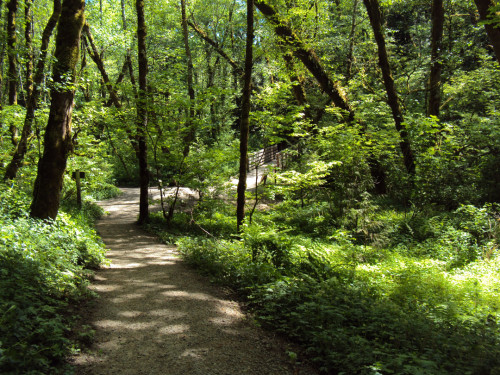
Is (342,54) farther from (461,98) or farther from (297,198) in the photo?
(297,198)

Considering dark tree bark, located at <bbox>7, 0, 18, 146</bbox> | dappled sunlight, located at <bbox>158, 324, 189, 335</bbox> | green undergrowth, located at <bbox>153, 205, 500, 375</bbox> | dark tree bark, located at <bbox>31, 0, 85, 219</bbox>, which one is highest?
dark tree bark, located at <bbox>7, 0, 18, 146</bbox>

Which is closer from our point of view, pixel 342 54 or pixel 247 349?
pixel 247 349

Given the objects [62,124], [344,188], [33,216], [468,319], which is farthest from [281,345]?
[344,188]

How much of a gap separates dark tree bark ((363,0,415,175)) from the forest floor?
9.64 metres

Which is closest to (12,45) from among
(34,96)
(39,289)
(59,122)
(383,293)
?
(34,96)

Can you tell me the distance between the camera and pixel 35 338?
309 cm

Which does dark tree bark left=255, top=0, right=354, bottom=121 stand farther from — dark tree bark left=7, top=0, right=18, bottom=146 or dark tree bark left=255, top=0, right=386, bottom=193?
dark tree bark left=7, top=0, right=18, bottom=146

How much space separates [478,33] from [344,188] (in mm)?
11830

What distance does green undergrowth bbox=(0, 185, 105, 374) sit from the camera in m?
2.83

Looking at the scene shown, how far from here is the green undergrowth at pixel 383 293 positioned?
322cm

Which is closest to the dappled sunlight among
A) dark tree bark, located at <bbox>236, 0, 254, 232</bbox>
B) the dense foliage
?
the dense foliage

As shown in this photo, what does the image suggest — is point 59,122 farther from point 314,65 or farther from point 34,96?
point 314,65

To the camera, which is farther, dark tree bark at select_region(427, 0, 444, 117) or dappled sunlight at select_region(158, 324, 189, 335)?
dark tree bark at select_region(427, 0, 444, 117)

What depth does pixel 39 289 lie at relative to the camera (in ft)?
13.2
